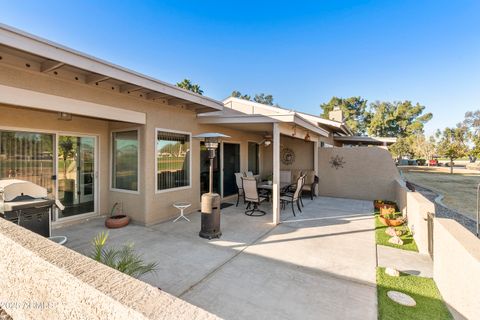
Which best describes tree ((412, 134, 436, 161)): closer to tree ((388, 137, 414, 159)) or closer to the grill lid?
tree ((388, 137, 414, 159))

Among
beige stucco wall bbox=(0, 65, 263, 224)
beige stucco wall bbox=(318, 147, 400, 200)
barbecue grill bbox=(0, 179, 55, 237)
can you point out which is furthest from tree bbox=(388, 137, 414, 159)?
barbecue grill bbox=(0, 179, 55, 237)

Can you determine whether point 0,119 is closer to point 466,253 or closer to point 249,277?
point 249,277

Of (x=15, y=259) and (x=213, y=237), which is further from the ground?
(x=15, y=259)

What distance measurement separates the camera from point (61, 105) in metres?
4.32

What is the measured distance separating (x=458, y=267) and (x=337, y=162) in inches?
332

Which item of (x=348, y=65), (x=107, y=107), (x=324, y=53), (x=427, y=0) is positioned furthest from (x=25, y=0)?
(x=348, y=65)

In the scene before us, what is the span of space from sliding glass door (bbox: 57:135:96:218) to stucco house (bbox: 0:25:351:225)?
0.02 metres

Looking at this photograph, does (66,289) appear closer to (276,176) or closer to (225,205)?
(276,176)

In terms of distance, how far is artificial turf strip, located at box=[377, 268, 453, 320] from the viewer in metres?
2.73

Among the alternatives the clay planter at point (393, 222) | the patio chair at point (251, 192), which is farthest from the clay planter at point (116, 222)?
the clay planter at point (393, 222)

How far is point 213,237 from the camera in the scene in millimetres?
5141

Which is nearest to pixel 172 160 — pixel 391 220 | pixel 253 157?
pixel 253 157

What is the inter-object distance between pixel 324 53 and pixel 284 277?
1580 cm

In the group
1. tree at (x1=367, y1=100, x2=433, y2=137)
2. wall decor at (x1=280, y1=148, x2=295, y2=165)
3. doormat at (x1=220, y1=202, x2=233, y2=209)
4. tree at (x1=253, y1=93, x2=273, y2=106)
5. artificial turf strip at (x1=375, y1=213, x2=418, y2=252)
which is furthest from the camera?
tree at (x1=253, y1=93, x2=273, y2=106)
